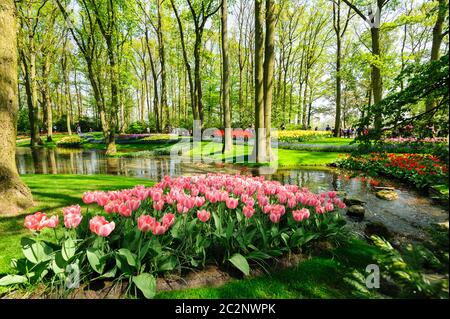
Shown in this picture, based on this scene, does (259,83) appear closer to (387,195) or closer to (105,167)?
(387,195)

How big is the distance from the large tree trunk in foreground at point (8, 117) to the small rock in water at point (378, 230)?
23.5 feet

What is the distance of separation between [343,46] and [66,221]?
4531 cm

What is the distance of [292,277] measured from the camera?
291 centimetres

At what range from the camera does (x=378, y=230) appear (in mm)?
5418

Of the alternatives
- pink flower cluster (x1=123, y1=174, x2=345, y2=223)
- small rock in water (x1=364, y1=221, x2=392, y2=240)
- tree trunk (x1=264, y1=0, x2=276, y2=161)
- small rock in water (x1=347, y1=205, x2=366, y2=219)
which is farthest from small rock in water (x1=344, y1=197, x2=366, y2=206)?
tree trunk (x1=264, y1=0, x2=276, y2=161)

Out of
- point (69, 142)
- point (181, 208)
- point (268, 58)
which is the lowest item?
point (181, 208)

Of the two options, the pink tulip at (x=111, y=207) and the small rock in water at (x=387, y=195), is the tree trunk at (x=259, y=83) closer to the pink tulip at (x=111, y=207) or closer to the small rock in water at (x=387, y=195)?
the small rock in water at (x=387, y=195)

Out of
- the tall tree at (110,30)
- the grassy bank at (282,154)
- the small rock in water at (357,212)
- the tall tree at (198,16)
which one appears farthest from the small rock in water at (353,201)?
the tall tree at (110,30)

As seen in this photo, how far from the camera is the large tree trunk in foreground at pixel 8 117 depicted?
4887 mm

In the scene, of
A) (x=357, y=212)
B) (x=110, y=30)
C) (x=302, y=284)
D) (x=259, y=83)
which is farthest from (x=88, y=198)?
(x=110, y=30)

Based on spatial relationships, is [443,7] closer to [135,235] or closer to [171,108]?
[135,235]

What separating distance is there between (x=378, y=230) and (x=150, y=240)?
5044 mm

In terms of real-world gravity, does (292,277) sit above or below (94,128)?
below

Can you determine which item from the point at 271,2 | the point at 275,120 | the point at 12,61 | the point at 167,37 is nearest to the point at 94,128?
the point at 167,37
